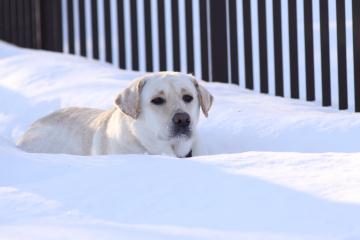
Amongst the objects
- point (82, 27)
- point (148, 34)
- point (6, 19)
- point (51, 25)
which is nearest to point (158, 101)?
point (148, 34)

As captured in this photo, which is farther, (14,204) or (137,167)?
(137,167)

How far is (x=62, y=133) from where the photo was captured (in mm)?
6188

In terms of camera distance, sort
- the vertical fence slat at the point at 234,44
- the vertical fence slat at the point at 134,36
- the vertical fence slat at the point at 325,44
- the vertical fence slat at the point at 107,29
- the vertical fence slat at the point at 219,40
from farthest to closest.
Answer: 1. the vertical fence slat at the point at 107,29
2. the vertical fence slat at the point at 134,36
3. the vertical fence slat at the point at 219,40
4. the vertical fence slat at the point at 234,44
5. the vertical fence slat at the point at 325,44

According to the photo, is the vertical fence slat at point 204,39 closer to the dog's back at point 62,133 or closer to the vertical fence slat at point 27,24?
the dog's back at point 62,133

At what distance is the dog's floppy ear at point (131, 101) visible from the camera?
17.7ft

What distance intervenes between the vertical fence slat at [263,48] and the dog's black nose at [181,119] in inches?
110

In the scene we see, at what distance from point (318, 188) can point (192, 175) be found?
1.59ft

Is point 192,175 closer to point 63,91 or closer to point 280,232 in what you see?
point 280,232

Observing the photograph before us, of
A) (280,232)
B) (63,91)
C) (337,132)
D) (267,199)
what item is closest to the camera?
(280,232)

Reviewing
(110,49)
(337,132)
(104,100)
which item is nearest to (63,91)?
(104,100)

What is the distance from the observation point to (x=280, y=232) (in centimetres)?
275

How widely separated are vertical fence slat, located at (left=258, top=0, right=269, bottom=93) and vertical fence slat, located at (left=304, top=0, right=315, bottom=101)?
0.43m

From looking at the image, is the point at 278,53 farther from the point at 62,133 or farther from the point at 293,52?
the point at 62,133

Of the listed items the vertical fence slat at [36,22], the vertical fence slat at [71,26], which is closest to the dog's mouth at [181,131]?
the vertical fence slat at [71,26]
